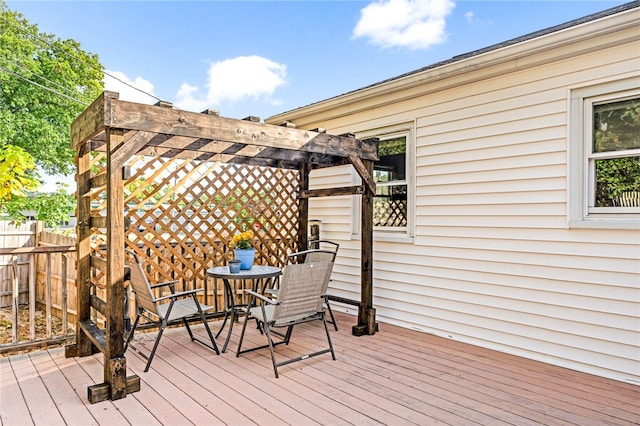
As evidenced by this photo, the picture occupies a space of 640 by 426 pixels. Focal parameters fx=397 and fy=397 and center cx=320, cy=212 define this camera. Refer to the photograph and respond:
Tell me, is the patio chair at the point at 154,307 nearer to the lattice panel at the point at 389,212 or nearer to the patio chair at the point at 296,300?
the patio chair at the point at 296,300

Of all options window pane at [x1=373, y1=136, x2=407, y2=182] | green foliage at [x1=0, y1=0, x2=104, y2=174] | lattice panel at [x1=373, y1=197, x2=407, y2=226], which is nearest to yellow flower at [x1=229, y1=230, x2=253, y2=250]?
lattice panel at [x1=373, y1=197, x2=407, y2=226]

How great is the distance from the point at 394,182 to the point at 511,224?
149cm

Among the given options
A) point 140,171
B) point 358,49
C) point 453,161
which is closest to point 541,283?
point 453,161

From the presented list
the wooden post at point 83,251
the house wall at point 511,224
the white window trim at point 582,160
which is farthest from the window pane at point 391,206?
the wooden post at point 83,251

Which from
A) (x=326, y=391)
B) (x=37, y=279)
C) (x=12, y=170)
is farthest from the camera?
(x=37, y=279)

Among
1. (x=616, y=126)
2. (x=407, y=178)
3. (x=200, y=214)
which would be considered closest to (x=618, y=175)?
(x=616, y=126)

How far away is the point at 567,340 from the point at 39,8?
54.3 ft

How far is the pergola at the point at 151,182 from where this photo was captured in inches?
107

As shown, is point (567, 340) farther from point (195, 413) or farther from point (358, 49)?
point (358, 49)

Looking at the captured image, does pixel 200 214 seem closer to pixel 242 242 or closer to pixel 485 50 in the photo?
pixel 242 242

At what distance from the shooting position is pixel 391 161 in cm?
483

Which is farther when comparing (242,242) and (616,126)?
(242,242)

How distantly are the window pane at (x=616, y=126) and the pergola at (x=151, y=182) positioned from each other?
1.96m

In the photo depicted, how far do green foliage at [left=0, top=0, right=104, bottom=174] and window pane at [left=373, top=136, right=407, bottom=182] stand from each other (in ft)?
34.1
